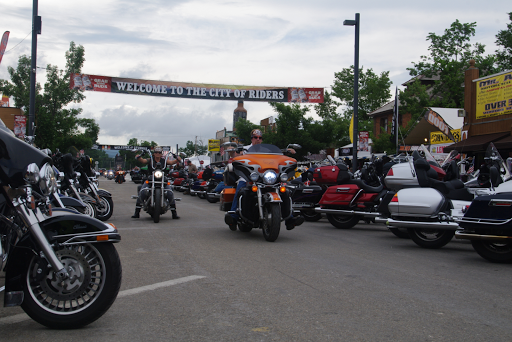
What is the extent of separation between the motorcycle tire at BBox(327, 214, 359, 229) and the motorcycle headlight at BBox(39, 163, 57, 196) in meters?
7.95

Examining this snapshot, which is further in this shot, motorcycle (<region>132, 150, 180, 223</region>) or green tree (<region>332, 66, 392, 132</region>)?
green tree (<region>332, 66, 392, 132</region>)

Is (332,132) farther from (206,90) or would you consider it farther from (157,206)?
(157,206)

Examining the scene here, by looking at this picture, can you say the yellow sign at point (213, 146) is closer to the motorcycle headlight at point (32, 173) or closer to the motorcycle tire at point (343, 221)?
the motorcycle tire at point (343, 221)

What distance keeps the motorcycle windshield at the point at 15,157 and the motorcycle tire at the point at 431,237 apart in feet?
20.3

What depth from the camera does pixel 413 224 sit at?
307 inches

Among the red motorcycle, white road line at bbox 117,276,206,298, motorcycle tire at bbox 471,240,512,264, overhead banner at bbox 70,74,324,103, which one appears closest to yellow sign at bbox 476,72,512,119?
overhead banner at bbox 70,74,324,103

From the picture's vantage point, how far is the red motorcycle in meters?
10.5

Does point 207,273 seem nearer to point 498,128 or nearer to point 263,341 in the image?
point 263,341

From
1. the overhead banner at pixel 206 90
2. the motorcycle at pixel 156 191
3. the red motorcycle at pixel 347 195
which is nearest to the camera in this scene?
the red motorcycle at pixel 347 195

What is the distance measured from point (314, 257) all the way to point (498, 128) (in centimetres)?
1749

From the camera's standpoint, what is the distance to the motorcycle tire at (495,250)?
673 centimetres

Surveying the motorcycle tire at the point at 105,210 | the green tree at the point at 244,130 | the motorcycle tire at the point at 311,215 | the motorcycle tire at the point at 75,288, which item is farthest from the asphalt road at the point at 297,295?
the green tree at the point at 244,130

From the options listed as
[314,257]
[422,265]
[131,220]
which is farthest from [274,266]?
[131,220]

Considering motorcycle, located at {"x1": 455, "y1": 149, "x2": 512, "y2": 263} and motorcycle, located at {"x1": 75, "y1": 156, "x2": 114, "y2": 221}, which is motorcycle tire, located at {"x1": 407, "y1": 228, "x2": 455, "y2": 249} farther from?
motorcycle, located at {"x1": 75, "y1": 156, "x2": 114, "y2": 221}
